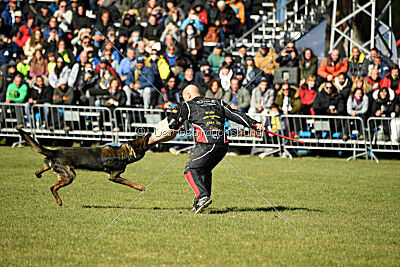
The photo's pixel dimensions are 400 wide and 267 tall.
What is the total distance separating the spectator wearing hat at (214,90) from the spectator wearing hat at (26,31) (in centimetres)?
733

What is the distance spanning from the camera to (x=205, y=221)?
8.70 m

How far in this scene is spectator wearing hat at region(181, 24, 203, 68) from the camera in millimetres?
20172

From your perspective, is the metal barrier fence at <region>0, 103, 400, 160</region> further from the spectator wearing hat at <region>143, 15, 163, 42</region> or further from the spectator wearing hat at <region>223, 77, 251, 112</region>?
the spectator wearing hat at <region>143, 15, 163, 42</region>

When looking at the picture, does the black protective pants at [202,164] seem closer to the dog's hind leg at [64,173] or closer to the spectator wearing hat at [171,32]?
the dog's hind leg at [64,173]

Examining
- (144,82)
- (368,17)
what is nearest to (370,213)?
(144,82)

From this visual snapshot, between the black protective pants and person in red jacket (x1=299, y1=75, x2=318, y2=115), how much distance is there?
9537 millimetres

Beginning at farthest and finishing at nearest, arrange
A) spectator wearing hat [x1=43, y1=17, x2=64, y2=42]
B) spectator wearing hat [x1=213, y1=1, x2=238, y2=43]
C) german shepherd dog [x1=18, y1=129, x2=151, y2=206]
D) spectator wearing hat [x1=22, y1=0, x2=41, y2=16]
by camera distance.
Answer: spectator wearing hat [x1=22, y1=0, x2=41, y2=16] → spectator wearing hat [x1=43, y1=17, x2=64, y2=42] → spectator wearing hat [x1=213, y1=1, x2=238, y2=43] → german shepherd dog [x1=18, y1=129, x2=151, y2=206]

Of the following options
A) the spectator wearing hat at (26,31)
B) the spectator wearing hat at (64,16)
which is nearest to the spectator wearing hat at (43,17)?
the spectator wearing hat at (26,31)

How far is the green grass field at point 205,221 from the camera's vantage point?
6.83 metres

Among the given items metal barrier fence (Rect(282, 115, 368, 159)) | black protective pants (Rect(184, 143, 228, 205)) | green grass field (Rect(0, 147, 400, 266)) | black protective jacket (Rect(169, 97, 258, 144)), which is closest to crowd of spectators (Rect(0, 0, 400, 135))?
metal barrier fence (Rect(282, 115, 368, 159))

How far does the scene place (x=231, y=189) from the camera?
1219 cm

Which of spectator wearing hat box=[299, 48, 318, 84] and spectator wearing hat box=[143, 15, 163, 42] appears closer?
spectator wearing hat box=[299, 48, 318, 84]

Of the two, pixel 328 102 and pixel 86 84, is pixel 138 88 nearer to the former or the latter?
pixel 86 84

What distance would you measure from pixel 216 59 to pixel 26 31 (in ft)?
22.7
